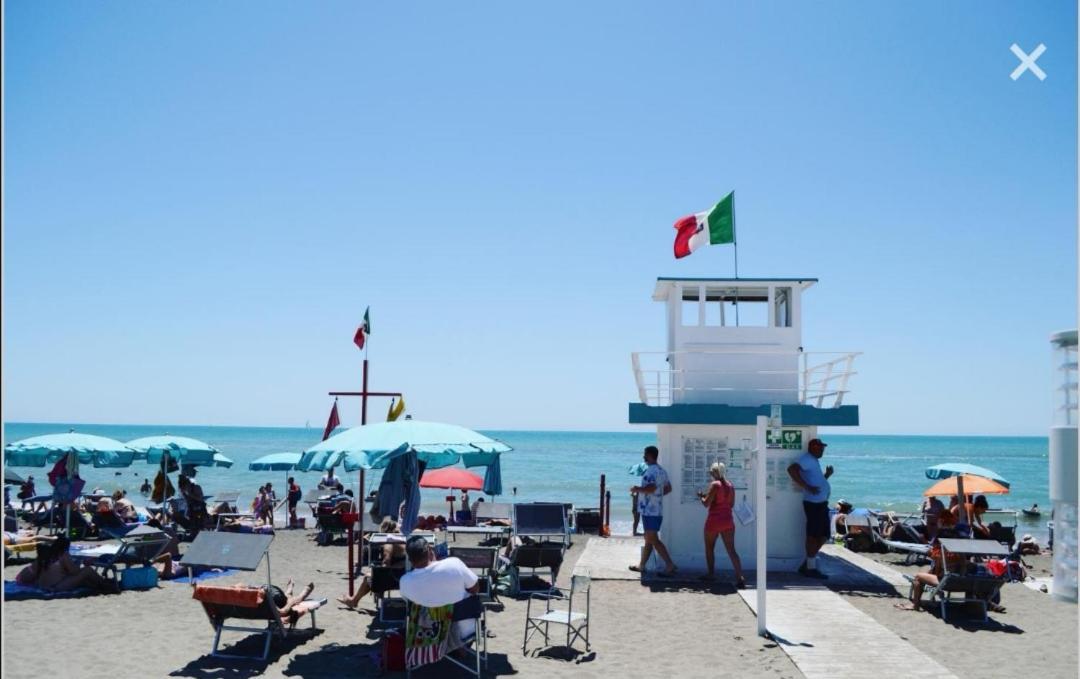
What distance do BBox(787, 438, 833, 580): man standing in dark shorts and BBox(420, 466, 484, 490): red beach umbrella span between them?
5863 millimetres

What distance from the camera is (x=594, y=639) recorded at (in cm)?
847

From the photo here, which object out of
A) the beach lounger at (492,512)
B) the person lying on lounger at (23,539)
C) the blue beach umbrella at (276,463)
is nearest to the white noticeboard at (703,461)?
the beach lounger at (492,512)

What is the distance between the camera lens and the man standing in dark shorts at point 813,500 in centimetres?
1215

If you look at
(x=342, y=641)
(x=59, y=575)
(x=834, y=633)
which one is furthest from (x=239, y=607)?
(x=834, y=633)

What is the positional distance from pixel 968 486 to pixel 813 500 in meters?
4.91

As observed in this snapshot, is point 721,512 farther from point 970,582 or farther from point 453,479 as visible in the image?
point 453,479

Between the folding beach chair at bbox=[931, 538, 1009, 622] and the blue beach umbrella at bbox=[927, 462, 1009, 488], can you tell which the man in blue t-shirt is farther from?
the blue beach umbrella at bbox=[927, 462, 1009, 488]

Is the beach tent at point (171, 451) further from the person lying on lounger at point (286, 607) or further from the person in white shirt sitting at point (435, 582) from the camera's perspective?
the person in white shirt sitting at point (435, 582)

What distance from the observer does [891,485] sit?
57.3m

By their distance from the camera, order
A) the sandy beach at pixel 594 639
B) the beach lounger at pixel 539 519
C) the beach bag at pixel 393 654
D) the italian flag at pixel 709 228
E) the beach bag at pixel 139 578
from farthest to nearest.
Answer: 1. the italian flag at pixel 709 228
2. the beach lounger at pixel 539 519
3. the beach bag at pixel 139 578
4. the sandy beach at pixel 594 639
5. the beach bag at pixel 393 654

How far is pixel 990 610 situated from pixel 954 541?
3.00 feet

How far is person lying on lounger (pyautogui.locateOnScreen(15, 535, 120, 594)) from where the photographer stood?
34.1 ft

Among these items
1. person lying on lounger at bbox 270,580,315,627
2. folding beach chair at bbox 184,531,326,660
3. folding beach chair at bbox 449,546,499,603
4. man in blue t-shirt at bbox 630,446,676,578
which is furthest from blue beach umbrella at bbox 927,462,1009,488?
folding beach chair at bbox 184,531,326,660

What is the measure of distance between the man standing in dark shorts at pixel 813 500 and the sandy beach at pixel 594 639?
886 mm
